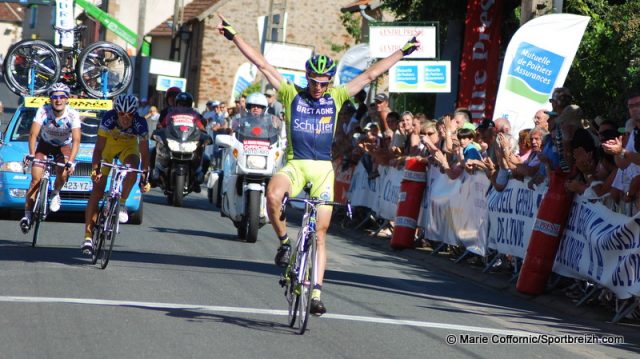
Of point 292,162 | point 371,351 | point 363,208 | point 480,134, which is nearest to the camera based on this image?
point 371,351

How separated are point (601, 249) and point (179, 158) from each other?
464 inches

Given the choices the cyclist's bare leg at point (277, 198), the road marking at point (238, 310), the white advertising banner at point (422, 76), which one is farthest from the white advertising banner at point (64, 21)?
the cyclist's bare leg at point (277, 198)

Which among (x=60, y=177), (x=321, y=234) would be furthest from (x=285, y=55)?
(x=321, y=234)

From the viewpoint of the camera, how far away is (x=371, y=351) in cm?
885

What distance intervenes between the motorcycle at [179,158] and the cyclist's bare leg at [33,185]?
7521 mm

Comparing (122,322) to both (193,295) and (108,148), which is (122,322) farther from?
(108,148)

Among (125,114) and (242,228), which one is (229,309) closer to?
(125,114)

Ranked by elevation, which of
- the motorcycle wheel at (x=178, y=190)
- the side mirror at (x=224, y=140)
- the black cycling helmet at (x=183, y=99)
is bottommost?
the motorcycle wheel at (x=178, y=190)

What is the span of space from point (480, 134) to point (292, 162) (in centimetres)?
670

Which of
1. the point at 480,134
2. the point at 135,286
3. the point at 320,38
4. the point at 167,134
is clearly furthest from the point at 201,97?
the point at 135,286

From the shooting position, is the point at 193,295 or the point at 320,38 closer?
the point at 193,295

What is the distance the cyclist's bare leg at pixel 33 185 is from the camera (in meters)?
15.1

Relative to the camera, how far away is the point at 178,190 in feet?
75.5

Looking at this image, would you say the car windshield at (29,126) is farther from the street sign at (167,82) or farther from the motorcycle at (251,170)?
the street sign at (167,82)
